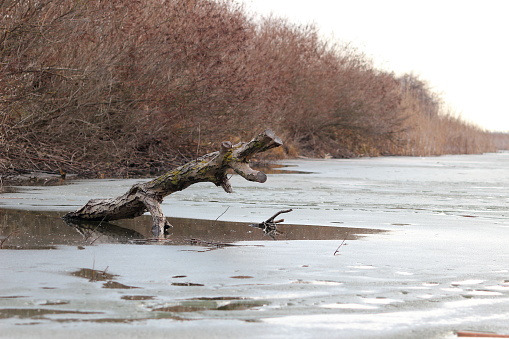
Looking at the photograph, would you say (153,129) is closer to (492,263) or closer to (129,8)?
(129,8)

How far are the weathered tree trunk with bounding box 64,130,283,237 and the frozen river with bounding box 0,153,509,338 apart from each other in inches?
8.3

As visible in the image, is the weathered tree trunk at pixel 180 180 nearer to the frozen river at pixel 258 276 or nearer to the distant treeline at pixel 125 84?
the frozen river at pixel 258 276

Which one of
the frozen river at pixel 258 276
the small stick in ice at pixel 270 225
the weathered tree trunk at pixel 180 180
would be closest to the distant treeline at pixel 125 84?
the frozen river at pixel 258 276

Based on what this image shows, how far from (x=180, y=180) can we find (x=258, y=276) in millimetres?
2883

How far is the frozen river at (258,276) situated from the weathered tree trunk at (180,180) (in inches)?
8.3

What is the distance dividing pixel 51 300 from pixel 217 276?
1.22 metres

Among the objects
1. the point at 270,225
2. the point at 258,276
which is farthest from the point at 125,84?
the point at 258,276

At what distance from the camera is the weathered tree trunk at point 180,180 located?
7012 mm

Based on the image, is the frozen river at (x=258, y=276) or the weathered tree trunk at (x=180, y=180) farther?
the weathered tree trunk at (x=180, y=180)

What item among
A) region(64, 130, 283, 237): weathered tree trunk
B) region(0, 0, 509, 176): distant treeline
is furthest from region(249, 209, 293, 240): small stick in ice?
region(0, 0, 509, 176): distant treeline

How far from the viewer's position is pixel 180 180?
25.9 ft

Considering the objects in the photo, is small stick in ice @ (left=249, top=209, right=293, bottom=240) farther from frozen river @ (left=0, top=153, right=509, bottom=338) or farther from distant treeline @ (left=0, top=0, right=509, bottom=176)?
distant treeline @ (left=0, top=0, right=509, bottom=176)

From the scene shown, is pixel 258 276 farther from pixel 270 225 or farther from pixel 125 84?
pixel 125 84

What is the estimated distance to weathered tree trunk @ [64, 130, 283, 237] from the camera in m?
7.01
